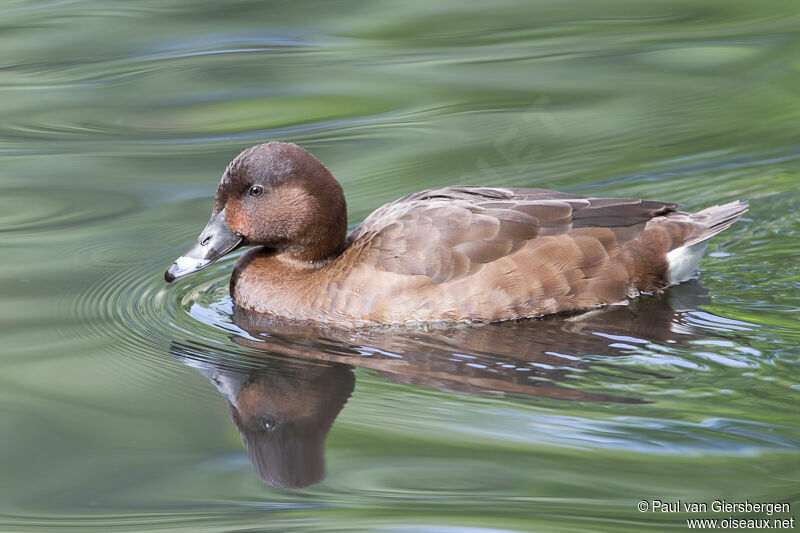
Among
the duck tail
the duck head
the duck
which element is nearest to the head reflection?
the duck

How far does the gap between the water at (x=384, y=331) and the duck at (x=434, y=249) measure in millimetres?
161

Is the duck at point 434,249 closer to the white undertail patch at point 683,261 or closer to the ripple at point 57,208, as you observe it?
the white undertail patch at point 683,261

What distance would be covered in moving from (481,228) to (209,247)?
5.51ft

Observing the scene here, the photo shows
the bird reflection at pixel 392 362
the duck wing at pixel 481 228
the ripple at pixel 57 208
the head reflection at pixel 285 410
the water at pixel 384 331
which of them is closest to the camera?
the water at pixel 384 331

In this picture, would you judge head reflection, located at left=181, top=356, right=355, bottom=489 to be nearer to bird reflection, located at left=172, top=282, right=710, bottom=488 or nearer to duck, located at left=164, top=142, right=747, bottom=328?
bird reflection, located at left=172, top=282, right=710, bottom=488

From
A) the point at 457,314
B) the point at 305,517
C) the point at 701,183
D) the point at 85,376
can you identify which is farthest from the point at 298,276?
the point at 701,183

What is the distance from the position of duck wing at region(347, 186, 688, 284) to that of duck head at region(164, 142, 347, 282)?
0.83 ft

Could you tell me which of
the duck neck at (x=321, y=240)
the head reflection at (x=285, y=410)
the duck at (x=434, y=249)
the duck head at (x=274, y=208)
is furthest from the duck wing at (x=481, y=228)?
the head reflection at (x=285, y=410)

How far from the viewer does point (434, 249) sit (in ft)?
21.2

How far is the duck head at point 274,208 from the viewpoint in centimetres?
679

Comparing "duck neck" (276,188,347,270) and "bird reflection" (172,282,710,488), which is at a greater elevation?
"duck neck" (276,188,347,270)

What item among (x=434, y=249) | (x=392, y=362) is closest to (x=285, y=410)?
(x=392, y=362)

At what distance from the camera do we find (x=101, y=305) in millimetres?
6961

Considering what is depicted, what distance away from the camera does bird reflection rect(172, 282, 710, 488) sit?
5.23m
